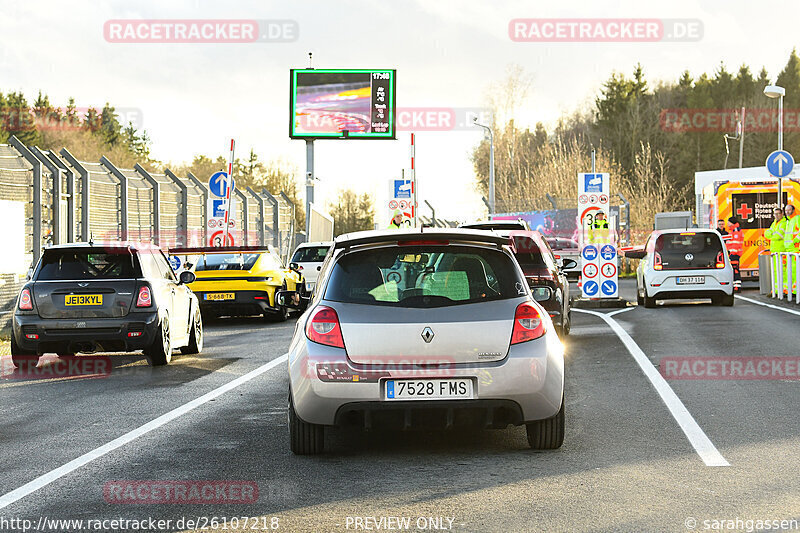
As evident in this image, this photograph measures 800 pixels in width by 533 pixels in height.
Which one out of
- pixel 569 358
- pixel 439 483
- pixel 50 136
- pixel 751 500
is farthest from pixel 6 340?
pixel 50 136

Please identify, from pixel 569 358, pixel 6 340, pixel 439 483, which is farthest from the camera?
pixel 6 340

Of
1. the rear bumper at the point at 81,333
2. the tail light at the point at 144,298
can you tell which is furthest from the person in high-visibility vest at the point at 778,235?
the rear bumper at the point at 81,333

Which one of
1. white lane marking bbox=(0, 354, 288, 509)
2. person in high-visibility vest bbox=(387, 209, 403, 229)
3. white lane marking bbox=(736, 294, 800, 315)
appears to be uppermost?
person in high-visibility vest bbox=(387, 209, 403, 229)

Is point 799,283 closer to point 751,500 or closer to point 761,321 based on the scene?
point 761,321

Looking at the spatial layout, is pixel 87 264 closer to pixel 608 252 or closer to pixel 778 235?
pixel 608 252

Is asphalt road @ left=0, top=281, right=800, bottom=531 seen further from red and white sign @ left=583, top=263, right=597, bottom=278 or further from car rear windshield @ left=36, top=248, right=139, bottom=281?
red and white sign @ left=583, top=263, right=597, bottom=278

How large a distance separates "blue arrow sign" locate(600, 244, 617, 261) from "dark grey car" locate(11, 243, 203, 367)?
11.9m

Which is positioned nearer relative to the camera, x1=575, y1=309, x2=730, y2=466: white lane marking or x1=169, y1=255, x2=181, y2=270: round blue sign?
x1=575, y1=309, x2=730, y2=466: white lane marking

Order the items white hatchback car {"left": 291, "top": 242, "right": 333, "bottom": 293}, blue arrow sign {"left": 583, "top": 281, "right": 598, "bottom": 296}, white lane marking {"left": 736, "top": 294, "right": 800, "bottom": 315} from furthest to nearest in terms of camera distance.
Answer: white hatchback car {"left": 291, "top": 242, "right": 333, "bottom": 293} < blue arrow sign {"left": 583, "top": 281, "right": 598, "bottom": 296} < white lane marking {"left": 736, "top": 294, "right": 800, "bottom": 315}

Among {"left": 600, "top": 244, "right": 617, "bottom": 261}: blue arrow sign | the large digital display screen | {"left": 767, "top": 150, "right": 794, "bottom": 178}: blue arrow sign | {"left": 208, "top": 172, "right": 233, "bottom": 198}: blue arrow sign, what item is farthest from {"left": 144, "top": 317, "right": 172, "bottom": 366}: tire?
the large digital display screen

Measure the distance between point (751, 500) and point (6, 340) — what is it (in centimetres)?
1367

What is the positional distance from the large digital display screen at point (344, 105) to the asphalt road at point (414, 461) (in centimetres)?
2959

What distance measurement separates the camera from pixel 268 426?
8.30 m

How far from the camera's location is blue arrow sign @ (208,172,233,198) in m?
27.0
